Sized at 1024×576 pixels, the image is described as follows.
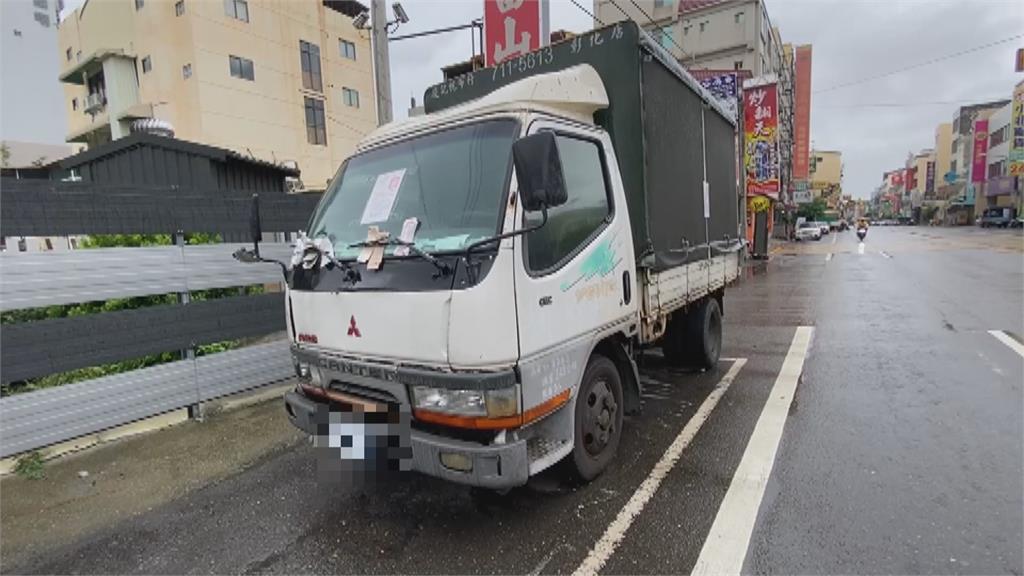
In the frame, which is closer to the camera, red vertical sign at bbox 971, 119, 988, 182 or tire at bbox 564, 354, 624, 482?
tire at bbox 564, 354, 624, 482

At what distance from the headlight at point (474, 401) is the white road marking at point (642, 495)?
2.92ft

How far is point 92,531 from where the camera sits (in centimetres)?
314

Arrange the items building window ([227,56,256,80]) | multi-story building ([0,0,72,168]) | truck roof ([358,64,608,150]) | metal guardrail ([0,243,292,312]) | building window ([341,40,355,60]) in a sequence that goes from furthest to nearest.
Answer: building window ([341,40,355,60]) → building window ([227,56,256,80]) → multi-story building ([0,0,72,168]) → metal guardrail ([0,243,292,312]) → truck roof ([358,64,608,150])

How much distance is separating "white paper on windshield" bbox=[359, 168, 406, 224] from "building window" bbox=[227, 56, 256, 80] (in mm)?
27969

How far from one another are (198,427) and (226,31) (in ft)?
89.9

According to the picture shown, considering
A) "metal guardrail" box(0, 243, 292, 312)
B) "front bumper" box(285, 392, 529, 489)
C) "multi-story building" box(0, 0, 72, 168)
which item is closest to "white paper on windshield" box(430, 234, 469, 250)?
"front bumper" box(285, 392, 529, 489)

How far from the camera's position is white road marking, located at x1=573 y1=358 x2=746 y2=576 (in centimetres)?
267

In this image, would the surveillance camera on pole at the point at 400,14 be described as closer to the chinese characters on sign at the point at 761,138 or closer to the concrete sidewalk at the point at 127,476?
the concrete sidewalk at the point at 127,476

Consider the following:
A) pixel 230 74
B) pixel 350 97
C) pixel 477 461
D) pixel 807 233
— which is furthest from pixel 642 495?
pixel 807 233

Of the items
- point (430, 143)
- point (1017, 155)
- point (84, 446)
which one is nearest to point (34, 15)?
point (84, 446)

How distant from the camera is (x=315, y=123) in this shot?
30891 millimetres

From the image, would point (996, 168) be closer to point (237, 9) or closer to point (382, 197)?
point (237, 9)

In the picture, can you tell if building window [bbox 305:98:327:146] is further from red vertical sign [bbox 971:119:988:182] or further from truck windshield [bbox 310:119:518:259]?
red vertical sign [bbox 971:119:988:182]

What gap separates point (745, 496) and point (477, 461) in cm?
181
